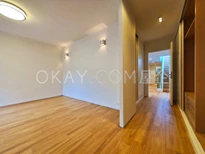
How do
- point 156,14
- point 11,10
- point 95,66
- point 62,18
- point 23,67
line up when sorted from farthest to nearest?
point 23,67 → point 95,66 → point 62,18 → point 156,14 → point 11,10

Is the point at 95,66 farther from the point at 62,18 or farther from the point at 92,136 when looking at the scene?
the point at 92,136

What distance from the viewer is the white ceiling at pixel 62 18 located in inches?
74.9

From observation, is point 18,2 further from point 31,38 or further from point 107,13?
point 31,38

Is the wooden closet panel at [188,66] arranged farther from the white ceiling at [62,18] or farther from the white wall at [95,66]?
the white ceiling at [62,18]

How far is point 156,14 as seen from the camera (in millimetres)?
2287

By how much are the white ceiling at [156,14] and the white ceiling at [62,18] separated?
1.79 ft

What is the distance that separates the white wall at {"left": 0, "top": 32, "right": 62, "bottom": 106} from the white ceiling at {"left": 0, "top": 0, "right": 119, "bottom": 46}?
1.45 ft

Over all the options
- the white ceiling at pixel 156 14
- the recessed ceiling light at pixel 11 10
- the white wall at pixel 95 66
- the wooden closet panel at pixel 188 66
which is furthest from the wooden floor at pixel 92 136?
the white ceiling at pixel 156 14

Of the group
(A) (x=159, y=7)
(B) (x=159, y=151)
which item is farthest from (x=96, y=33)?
(B) (x=159, y=151)

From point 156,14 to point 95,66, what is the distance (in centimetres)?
216

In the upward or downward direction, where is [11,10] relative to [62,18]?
downward

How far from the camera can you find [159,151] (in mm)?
1183

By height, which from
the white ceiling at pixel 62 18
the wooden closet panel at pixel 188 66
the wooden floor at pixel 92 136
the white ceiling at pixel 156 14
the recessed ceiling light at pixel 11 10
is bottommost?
the wooden floor at pixel 92 136

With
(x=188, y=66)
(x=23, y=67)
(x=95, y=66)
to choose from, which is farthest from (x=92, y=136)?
(x=23, y=67)
